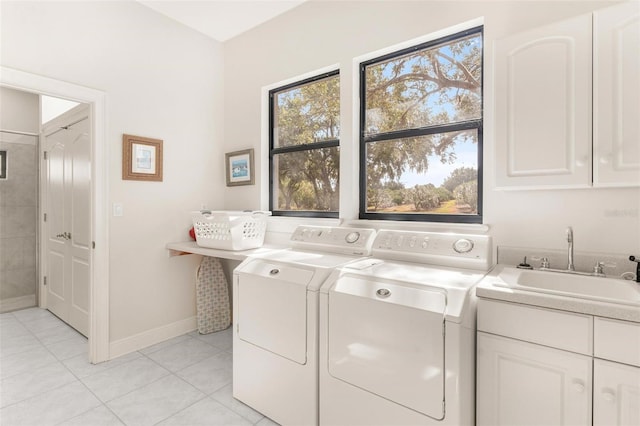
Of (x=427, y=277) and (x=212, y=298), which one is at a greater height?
(x=427, y=277)

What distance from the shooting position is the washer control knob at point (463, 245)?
5.69 ft

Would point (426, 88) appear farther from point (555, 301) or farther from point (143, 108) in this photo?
point (143, 108)

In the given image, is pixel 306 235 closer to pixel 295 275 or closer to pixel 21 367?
pixel 295 275

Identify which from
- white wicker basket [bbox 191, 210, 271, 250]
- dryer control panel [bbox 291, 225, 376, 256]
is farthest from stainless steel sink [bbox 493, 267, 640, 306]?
white wicker basket [bbox 191, 210, 271, 250]

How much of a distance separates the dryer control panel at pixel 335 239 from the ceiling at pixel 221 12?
1948 millimetres

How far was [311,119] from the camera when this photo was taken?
2.84m

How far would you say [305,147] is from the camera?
282cm

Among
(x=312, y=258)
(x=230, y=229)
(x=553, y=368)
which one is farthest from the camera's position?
(x=230, y=229)

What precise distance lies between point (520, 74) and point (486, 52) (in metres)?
0.41

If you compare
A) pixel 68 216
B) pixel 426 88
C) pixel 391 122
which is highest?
pixel 426 88

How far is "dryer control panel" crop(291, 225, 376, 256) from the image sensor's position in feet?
6.90

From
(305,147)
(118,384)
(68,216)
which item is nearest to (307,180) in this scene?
(305,147)

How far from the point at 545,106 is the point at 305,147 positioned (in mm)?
1795

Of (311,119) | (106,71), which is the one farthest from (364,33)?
(106,71)
